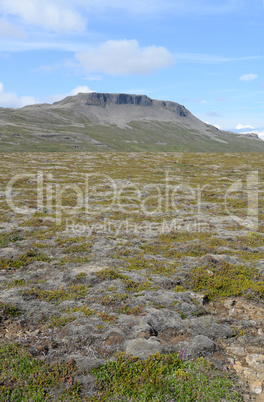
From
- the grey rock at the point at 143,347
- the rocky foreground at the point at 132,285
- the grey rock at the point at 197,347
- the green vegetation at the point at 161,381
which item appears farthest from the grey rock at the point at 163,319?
the green vegetation at the point at 161,381

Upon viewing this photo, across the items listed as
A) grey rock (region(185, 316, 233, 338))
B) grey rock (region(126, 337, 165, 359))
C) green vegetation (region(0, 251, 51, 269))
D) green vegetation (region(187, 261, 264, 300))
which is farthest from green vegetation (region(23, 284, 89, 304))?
green vegetation (region(187, 261, 264, 300))

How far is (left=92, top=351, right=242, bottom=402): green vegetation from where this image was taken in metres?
7.68

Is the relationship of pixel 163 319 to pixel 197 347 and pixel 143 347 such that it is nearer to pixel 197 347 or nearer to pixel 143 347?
pixel 197 347

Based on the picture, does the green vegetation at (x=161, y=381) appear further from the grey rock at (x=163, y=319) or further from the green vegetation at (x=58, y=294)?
the green vegetation at (x=58, y=294)

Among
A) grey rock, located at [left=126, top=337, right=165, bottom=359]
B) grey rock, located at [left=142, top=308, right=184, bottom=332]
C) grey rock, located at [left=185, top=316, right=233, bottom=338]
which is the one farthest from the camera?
grey rock, located at [left=142, top=308, right=184, bottom=332]

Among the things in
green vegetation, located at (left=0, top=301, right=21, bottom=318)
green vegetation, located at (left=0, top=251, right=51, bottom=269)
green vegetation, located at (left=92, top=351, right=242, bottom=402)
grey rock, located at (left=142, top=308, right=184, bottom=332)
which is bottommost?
green vegetation, located at (left=92, top=351, right=242, bottom=402)

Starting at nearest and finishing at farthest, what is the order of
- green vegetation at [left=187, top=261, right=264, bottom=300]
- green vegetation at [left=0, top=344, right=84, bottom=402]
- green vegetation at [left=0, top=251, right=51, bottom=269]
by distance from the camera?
green vegetation at [left=0, top=344, right=84, bottom=402] → green vegetation at [left=187, top=261, right=264, bottom=300] → green vegetation at [left=0, top=251, right=51, bottom=269]

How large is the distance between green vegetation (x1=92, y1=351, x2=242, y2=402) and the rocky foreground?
0.38 metres

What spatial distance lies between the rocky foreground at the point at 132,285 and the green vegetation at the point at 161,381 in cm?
38

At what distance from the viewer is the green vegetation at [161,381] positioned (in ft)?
25.2

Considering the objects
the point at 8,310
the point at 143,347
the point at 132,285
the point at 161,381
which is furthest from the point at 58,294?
the point at 161,381

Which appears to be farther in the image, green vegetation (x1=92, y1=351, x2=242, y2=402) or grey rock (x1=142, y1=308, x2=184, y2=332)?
grey rock (x1=142, y1=308, x2=184, y2=332)

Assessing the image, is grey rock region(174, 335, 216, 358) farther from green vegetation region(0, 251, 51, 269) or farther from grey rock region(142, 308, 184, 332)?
green vegetation region(0, 251, 51, 269)

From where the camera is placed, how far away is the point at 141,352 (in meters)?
9.11
